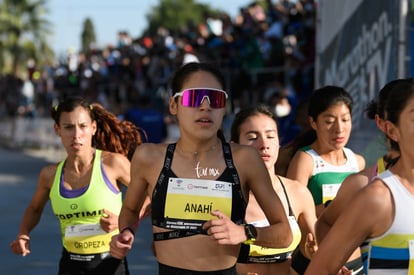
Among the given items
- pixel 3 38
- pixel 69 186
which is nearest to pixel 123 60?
pixel 69 186

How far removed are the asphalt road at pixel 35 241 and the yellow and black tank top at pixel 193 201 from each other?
4642mm

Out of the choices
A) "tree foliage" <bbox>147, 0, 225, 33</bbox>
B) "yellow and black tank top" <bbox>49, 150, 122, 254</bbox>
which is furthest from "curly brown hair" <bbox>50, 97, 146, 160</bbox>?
"tree foliage" <bbox>147, 0, 225, 33</bbox>

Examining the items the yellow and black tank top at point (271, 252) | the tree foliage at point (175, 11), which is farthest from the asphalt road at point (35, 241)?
the tree foliage at point (175, 11)

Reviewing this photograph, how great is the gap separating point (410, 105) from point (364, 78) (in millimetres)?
5558

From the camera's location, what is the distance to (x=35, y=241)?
33.1ft

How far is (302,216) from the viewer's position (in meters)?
4.40

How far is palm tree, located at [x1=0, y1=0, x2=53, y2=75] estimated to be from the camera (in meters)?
65.4

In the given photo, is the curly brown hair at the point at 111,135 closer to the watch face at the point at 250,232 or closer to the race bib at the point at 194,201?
the race bib at the point at 194,201

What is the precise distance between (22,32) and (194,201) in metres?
66.5

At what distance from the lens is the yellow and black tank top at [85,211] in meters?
5.09

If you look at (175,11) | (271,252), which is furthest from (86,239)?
(175,11)

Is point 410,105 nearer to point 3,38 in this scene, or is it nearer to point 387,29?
point 387,29

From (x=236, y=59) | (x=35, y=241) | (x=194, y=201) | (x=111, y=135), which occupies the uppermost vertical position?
(x=236, y=59)

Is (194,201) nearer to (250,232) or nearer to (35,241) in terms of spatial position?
(250,232)
